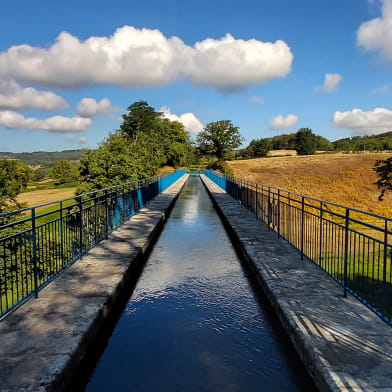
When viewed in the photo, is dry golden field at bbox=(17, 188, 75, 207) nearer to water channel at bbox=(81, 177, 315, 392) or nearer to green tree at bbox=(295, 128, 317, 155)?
water channel at bbox=(81, 177, 315, 392)

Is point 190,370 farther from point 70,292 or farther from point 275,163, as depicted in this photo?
point 275,163

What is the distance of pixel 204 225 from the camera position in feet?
44.6

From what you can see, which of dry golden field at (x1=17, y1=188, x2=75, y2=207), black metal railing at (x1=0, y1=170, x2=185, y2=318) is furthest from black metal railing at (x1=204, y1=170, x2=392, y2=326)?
dry golden field at (x1=17, y1=188, x2=75, y2=207)

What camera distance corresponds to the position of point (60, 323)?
4.34 meters

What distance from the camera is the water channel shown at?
3756 millimetres

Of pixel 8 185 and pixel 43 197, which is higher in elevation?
pixel 8 185

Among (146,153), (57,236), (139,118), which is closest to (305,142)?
(139,118)

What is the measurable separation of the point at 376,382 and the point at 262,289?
11.1ft

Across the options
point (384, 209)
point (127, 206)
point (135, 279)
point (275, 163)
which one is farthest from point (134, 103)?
point (135, 279)

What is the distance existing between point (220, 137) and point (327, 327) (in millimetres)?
97070

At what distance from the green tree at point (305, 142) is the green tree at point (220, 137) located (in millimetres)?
37417

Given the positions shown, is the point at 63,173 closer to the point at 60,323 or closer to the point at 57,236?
the point at 57,236

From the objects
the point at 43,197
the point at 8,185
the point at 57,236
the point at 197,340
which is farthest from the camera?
the point at 43,197

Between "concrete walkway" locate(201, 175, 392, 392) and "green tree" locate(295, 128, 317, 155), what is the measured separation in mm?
125905
